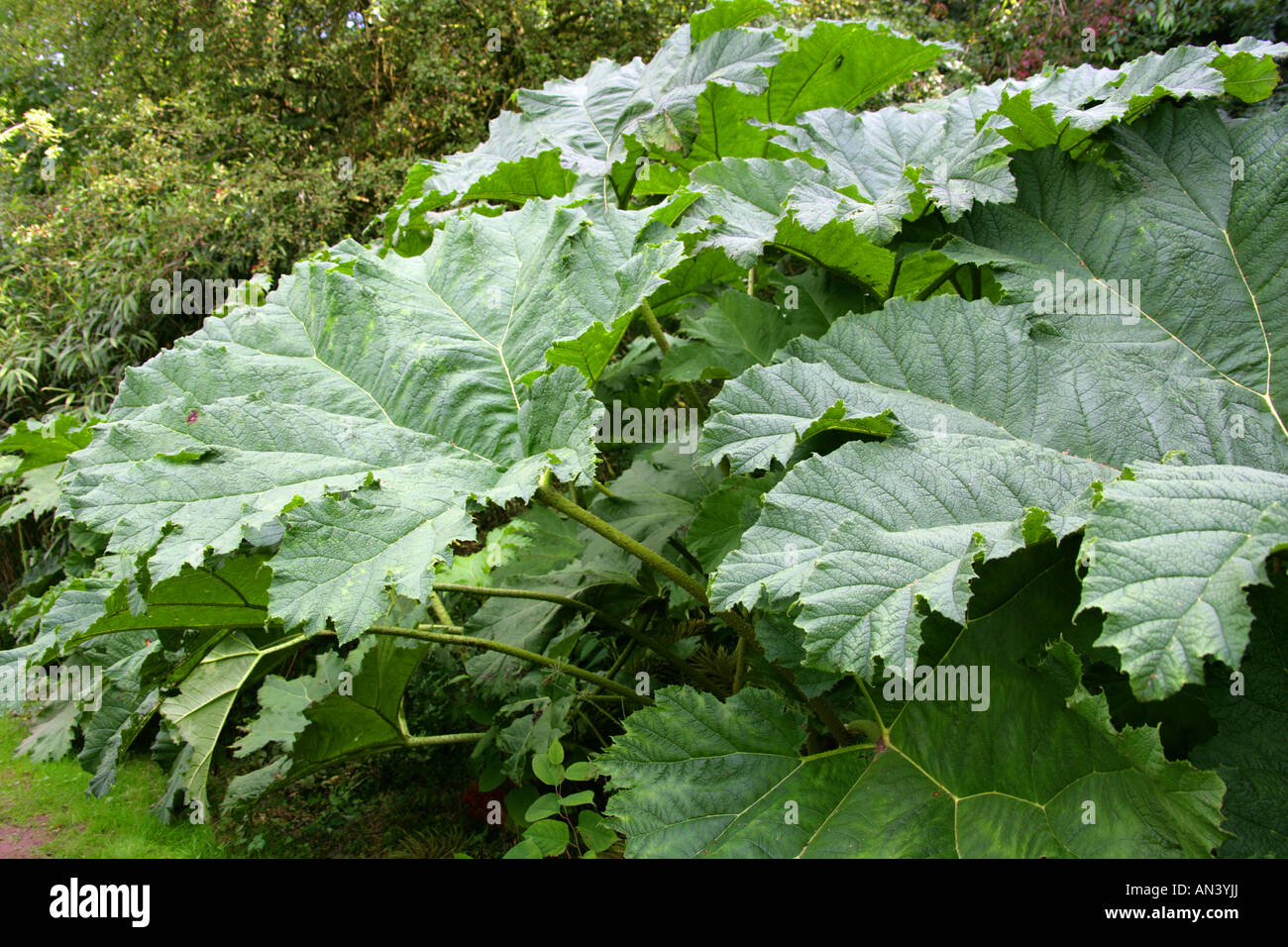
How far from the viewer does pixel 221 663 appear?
2.23 meters

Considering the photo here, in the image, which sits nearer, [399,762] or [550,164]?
[550,164]

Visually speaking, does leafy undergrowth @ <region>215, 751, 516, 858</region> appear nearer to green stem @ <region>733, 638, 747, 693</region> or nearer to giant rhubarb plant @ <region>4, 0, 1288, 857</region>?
giant rhubarb plant @ <region>4, 0, 1288, 857</region>

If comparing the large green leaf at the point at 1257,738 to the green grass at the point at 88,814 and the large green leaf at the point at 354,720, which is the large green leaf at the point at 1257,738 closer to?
the large green leaf at the point at 354,720

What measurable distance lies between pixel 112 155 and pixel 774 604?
22.4ft

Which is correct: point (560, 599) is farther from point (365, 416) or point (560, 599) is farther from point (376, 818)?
point (376, 818)

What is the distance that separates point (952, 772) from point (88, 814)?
139 inches

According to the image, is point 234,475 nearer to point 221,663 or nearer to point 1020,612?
point 221,663

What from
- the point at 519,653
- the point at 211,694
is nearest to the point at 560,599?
the point at 519,653

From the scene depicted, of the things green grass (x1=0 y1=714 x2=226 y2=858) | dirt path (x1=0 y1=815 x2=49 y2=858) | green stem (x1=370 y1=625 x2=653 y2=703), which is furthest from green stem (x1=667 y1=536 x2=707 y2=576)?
dirt path (x1=0 y1=815 x2=49 y2=858)

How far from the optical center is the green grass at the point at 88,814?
3.12m

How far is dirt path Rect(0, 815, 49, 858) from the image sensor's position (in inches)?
125

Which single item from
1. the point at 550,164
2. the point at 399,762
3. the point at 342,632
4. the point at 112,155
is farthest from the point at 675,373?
the point at 112,155

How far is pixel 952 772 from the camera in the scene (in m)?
1.35

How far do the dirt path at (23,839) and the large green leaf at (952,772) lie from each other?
2923 mm
